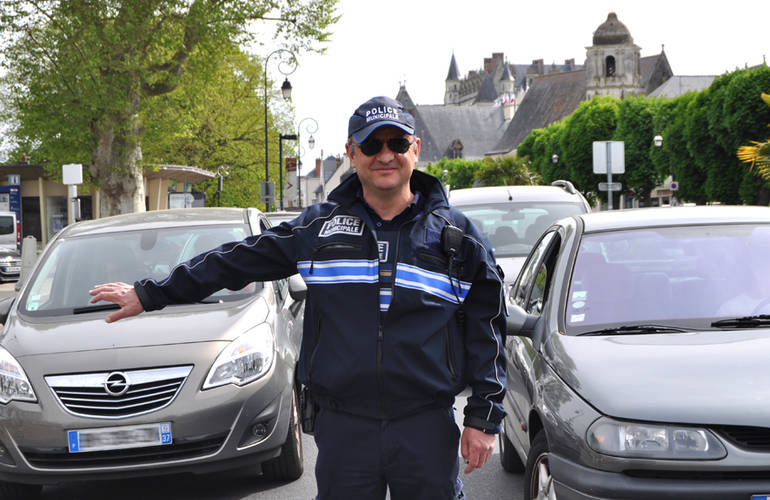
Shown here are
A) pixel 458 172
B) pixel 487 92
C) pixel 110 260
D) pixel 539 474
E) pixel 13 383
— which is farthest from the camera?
pixel 487 92

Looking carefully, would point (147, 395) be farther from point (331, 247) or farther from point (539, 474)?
point (331, 247)

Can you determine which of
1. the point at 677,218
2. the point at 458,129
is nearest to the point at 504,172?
the point at 677,218

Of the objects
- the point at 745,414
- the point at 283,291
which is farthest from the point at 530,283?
the point at 745,414

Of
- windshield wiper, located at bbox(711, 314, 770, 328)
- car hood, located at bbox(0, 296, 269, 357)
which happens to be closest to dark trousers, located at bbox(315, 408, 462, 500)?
windshield wiper, located at bbox(711, 314, 770, 328)

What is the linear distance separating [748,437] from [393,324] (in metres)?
1.33

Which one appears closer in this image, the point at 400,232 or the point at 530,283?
the point at 400,232

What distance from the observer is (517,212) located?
11211 mm

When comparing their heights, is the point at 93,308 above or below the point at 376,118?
below

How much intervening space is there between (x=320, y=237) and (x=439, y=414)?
2.18ft

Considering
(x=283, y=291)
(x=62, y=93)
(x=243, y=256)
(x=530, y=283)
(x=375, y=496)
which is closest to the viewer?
(x=375, y=496)

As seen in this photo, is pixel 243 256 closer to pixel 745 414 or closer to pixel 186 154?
pixel 745 414

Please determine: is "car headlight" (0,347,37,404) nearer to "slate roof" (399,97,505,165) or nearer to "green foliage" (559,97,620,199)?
"green foliage" (559,97,620,199)

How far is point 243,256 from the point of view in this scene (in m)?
3.38

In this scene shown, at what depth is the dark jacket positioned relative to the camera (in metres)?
3.00
